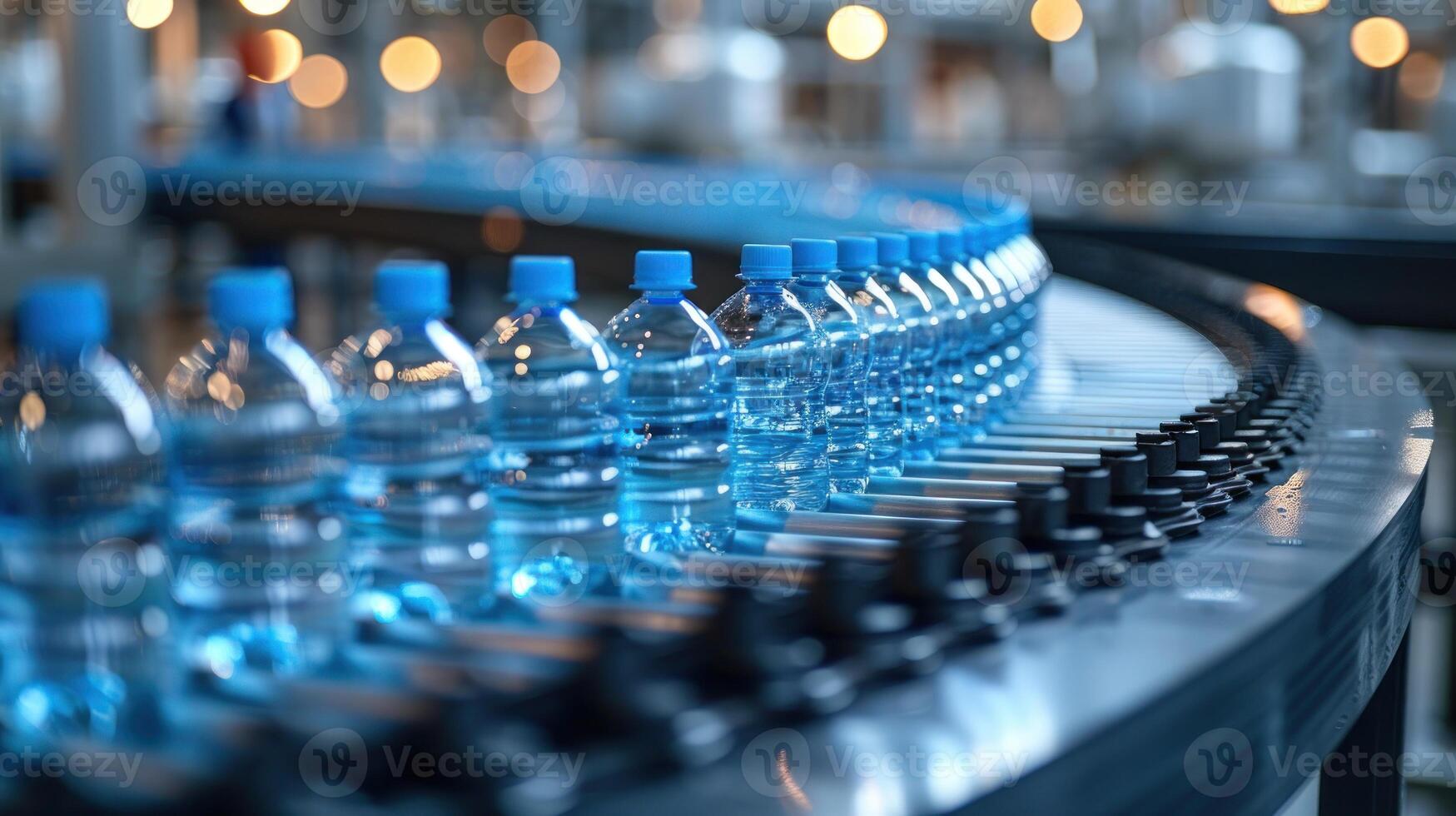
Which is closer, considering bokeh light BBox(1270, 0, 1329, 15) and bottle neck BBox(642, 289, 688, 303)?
bottle neck BBox(642, 289, 688, 303)

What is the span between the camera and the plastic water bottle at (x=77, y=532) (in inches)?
32.0

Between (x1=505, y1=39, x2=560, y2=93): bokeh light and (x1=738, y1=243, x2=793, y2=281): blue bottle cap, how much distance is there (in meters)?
18.1

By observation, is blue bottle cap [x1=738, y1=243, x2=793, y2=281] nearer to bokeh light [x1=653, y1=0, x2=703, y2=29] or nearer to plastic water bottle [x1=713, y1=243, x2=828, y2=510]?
plastic water bottle [x1=713, y1=243, x2=828, y2=510]

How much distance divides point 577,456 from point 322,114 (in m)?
22.1

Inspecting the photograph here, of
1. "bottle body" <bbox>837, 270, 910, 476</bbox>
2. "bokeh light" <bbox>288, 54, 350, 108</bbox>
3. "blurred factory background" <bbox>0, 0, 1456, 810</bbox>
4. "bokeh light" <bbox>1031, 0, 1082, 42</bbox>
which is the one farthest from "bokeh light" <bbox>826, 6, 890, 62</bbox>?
"bottle body" <bbox>837, 270, 910, 476</bbox>

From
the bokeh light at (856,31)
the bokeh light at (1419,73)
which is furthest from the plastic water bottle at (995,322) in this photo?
the bokeh light at (856,31)

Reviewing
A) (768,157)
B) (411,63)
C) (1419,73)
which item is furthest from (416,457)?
(411,63)

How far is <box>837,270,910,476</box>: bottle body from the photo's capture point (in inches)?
62.5

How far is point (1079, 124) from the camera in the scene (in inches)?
480

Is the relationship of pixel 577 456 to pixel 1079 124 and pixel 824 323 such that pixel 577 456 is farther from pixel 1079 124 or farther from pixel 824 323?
pixel 1079 124

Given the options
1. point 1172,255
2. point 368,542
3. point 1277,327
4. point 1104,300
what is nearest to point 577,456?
point 368,542

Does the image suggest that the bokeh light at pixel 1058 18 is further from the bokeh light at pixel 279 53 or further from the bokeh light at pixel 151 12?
the bokeh light at pixel 151 12

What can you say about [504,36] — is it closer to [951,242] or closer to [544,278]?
[951,242]

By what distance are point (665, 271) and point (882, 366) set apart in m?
0.48
